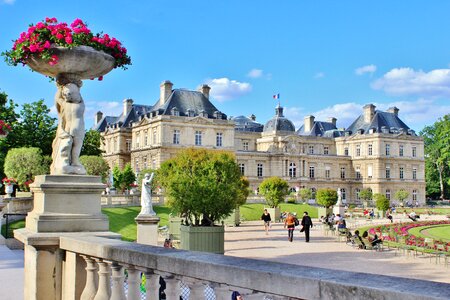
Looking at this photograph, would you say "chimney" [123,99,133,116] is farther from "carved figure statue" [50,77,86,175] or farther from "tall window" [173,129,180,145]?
"carved figure statue" [50,77,86,175]

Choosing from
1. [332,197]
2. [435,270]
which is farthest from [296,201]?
[435,270]

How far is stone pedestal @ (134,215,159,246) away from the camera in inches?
702

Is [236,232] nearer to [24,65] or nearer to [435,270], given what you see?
[435,270]

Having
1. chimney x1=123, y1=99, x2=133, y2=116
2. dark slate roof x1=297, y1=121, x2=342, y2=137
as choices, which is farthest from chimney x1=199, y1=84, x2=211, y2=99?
dark slate roof x1=297, y1=121, x2=342, y2=137

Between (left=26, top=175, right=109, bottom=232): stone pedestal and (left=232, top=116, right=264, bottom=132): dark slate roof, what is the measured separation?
71280 mm

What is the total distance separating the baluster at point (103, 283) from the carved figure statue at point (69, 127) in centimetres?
155

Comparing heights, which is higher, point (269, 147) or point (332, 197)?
point (269, 147)

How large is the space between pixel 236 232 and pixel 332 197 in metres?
19.0

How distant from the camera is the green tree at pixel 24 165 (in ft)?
112

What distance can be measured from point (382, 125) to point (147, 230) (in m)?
64.0

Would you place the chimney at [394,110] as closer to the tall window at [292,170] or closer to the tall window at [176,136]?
the tall window at [292,170]

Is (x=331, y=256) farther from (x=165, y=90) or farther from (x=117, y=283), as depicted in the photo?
(x=165, y=90)

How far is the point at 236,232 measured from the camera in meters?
30.2

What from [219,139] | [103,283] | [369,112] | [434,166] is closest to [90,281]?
[103,283]
